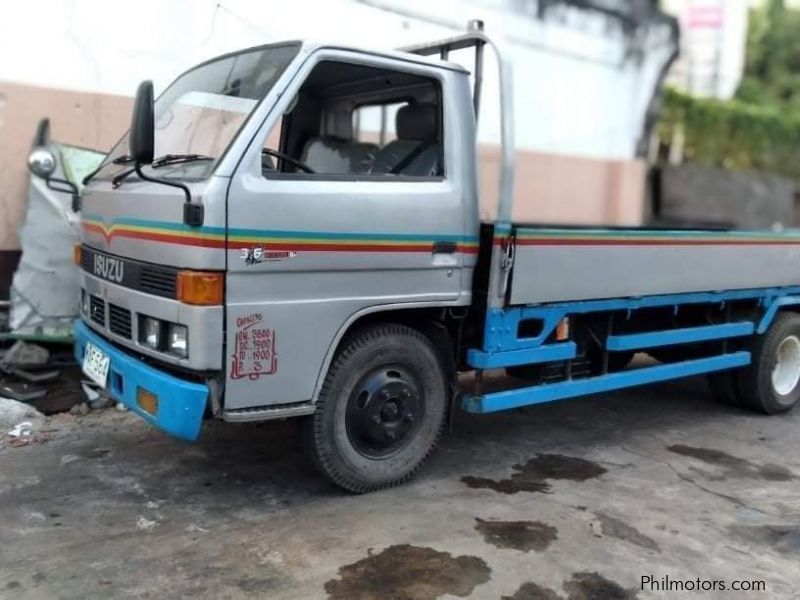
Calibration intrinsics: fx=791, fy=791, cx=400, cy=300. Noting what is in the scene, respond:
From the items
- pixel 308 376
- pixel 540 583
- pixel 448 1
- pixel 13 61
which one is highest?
pixel 448 1

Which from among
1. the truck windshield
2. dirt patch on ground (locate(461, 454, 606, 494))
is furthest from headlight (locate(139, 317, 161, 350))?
dirt patch on ground (locate(461, 454, 606, 494))

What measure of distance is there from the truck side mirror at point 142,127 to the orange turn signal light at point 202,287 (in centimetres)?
53

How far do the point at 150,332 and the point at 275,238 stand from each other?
76 cm

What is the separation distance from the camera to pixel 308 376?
3711mm

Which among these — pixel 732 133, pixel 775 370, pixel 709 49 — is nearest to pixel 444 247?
pixel 775 370

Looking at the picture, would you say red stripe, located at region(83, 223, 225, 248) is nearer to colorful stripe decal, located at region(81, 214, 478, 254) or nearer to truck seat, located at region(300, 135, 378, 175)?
colorful stripe decal, located at region(81, 214, 478, 254)

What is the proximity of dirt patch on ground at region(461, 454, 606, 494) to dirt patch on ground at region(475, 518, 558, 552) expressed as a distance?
436 millimetres

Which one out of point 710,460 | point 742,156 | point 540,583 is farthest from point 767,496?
point 742,156

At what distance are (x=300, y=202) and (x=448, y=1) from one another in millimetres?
5796

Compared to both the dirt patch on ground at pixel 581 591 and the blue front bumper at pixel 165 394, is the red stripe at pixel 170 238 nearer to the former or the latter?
the blue front bumper at pixel 165 394

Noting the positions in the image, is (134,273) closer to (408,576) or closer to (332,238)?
(332,238)

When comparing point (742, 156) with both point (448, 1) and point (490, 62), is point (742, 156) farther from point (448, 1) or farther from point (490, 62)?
point (490, 62)

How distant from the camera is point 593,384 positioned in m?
4.82

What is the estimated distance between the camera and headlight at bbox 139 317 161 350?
362 cm
